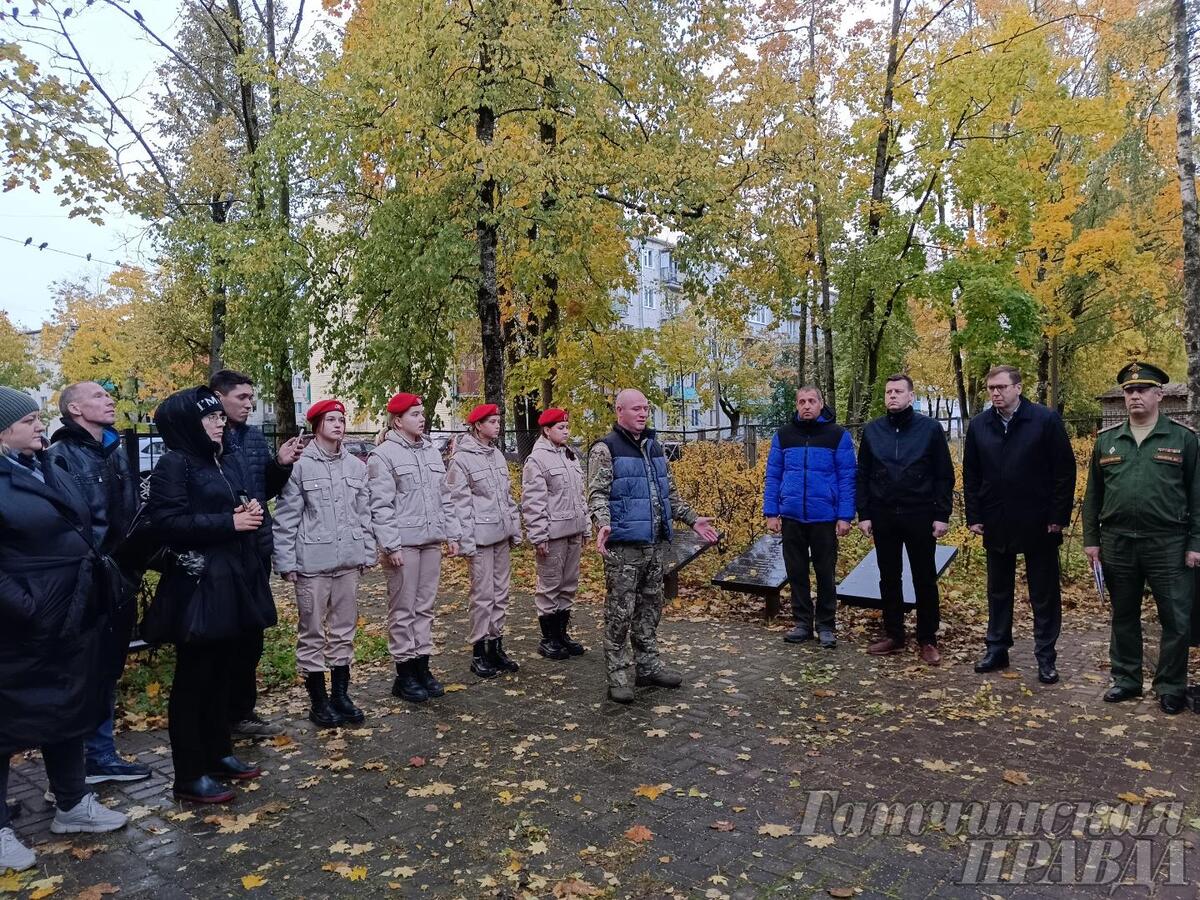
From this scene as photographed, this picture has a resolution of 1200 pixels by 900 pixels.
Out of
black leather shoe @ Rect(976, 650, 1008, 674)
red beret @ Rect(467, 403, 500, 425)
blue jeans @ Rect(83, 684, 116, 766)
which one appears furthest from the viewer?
red beret @ Rect(467, 403, 500, 425)

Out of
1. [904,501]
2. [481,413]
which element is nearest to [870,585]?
[904,501]

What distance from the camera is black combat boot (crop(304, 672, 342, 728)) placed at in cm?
534

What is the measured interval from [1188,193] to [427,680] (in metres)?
11.8

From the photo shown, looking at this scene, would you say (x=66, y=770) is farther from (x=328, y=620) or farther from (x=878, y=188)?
(x=878, y=188)

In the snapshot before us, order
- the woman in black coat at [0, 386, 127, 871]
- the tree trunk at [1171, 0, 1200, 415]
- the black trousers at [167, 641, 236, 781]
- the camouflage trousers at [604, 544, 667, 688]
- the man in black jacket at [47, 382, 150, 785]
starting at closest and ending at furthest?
the woman in black coat at [0, 386, 127, 871] → the black trousers at [167, 641, 236, 781] → the man in black jacket at [47, 382, 150, 785] → the camouflage trousers at [604, 544, 667, 688] → the tree trunk at [1171, 0, 1200, 415]

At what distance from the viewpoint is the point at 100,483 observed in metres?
4.57

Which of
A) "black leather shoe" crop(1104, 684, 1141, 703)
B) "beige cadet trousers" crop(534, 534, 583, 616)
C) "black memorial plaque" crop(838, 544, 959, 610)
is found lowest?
"black leather shoe" crop(1104, 684, 1141, 703)

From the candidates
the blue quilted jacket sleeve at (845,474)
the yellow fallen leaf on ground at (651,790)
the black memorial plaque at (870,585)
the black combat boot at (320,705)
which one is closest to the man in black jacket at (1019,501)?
the black memorial plaque at (870,585)

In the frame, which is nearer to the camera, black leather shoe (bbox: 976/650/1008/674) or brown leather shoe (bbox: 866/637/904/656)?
black leather shoe (bbox: 976/650/1008/674)

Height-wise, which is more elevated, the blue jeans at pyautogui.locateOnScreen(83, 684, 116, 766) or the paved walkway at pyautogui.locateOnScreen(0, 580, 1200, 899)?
the blue jeans at pyautogui.locateOnScreen(83, 684, 116, 766)

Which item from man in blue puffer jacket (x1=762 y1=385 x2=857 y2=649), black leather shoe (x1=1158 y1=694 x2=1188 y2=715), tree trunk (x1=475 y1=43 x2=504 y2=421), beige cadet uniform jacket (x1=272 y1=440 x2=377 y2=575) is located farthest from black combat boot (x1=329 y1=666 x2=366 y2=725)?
tree trunk (x1=475 y1=43 x2=504 y2=421)

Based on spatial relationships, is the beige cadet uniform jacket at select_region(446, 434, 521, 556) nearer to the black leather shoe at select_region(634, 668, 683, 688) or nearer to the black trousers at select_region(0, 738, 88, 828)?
the black leather shoe at select_region(634, 668, 683, 688)

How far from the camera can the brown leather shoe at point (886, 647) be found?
22.3 feet

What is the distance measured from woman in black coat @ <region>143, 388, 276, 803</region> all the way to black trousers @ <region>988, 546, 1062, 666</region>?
522 centimetres
